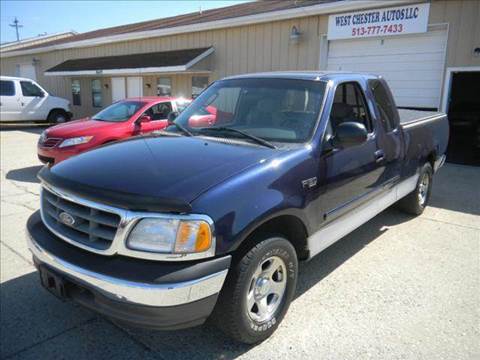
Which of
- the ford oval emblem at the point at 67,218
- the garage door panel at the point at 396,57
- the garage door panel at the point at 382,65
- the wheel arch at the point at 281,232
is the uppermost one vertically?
the garage door panel at the point at 396,57

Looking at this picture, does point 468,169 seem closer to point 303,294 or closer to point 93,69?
point 303,294

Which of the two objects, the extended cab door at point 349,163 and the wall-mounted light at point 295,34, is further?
the wall-mounted light at point 295,34

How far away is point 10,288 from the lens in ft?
12.0

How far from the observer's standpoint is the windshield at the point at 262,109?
3398 millimetres

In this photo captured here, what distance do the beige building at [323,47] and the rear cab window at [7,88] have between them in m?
3.92

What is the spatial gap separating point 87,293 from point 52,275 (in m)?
0.31

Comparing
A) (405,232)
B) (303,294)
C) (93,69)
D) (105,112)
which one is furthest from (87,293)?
(93,69)

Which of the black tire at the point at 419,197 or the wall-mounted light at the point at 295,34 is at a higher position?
the wall-mounted light at the point at 295,34

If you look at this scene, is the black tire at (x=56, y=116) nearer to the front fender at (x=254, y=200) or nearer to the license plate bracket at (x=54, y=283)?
the license plate bracket at (x=54, y=283)

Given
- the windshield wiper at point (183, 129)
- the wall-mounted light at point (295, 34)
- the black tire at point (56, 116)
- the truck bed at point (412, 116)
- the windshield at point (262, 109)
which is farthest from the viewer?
the black tire at point (56, 116)

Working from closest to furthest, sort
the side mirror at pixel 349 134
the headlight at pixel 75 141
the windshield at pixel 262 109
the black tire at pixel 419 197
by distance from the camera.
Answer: the side mirror at pixel 349 134, the windshield at pixel 262 109, the black tire at pixel 419 197, the headlight at pixel 75 141

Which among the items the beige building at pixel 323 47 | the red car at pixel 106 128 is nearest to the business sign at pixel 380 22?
the beige building at pixel 323 47

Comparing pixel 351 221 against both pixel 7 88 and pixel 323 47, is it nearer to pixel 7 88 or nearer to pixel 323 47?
pixel 323 47

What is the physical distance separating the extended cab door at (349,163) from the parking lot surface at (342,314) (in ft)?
2.42
